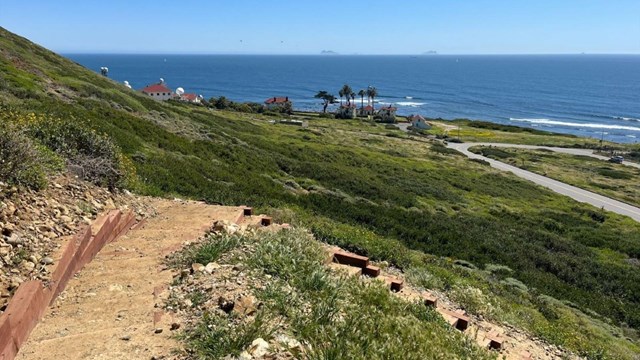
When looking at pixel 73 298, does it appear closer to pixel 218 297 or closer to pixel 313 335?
pixel 218 297

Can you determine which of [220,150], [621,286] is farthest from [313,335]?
[220,150]

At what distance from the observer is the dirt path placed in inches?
195

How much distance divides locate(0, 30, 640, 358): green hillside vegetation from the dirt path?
328 centimetres

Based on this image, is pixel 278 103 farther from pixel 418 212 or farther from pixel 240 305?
pixel 240 305

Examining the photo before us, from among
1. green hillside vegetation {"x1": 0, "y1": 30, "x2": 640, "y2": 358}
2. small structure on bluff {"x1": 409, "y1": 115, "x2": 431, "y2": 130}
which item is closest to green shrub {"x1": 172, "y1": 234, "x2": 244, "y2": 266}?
green hillside vegetation {"x1": 0, "y1": 30, "x2": 640, "y2": 358}

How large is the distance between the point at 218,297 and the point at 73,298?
204 cm

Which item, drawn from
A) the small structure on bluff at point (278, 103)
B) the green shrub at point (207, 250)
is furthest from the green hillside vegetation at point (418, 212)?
the small structure on bluff at point (278, 103)

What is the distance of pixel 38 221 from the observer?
22.9 feet

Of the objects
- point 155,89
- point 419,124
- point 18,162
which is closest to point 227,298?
point 18,162

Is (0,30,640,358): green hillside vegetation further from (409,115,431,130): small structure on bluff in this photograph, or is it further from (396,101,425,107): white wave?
(396,101,425,107): white wave

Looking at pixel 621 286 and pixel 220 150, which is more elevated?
pixel 220 150

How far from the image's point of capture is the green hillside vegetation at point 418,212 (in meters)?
11.3

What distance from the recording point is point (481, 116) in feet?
458

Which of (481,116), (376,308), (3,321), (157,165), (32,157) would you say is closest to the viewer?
(3,321)
